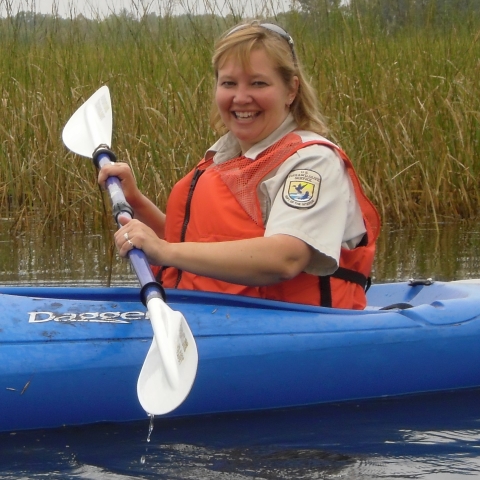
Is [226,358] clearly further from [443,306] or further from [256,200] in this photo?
[443,306]

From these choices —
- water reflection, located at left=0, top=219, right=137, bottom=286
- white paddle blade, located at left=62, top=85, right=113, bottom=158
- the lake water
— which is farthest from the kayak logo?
water reflection, located at left=0, top=219, right=137, bottom=286

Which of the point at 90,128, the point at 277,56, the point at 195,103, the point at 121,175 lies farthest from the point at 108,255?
the point at 277,56

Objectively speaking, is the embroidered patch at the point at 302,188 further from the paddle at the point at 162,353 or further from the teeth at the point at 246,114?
the paddle at the point at 162,353

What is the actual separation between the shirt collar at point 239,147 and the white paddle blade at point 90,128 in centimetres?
49

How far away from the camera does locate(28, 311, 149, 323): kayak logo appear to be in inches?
98.4

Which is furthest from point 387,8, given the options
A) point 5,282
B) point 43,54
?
point 5,282

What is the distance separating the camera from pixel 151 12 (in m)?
5.02

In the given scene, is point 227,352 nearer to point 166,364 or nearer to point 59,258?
point 166,364

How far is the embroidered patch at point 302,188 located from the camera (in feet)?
8.36

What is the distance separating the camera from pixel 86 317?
2.52m

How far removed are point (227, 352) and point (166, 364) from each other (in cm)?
31

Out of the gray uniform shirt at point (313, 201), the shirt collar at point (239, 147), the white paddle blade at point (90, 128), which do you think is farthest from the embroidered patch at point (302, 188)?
the white paddle blade at point (90, 128)

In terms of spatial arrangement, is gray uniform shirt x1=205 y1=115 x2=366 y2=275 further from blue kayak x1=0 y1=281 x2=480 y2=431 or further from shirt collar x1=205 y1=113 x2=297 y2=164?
blue kayak x1=0 y1=281 x2=480 y2=431

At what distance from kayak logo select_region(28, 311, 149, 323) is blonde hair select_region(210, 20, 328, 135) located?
2.25 ft
